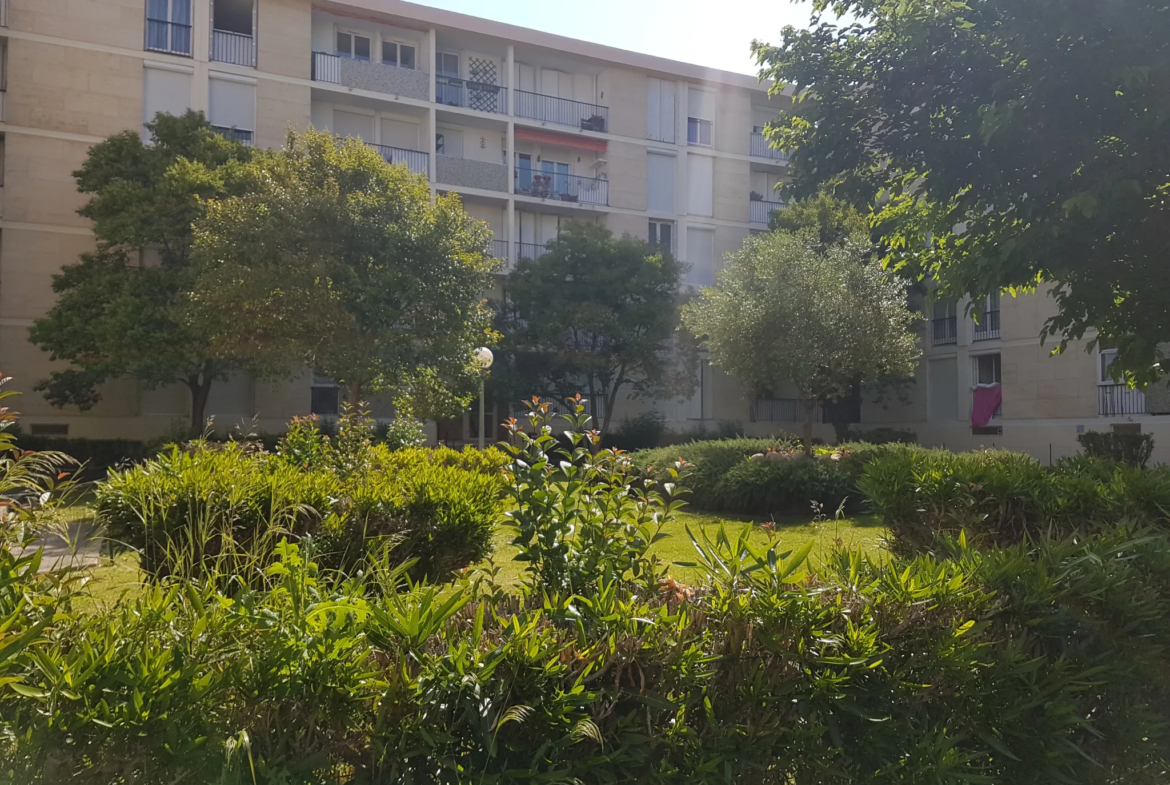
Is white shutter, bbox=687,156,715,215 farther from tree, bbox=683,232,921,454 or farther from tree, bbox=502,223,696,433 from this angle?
tree, bbox=683,232,921,454

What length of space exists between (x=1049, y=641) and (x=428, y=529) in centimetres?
424

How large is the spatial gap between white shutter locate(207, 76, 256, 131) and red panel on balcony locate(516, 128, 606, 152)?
8638mm

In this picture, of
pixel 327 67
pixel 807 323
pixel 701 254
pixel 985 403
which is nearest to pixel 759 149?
pixel 701 254

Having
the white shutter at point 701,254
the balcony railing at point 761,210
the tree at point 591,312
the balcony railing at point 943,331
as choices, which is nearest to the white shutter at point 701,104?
the balcony railing at point 761,210

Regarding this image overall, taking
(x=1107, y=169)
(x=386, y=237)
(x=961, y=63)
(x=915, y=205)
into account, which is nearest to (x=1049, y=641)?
(x=1107, y=169)

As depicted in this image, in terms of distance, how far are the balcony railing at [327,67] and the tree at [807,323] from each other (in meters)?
13.8

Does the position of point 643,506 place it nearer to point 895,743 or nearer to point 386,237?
point 895,743

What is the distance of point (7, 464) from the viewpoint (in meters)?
3.38

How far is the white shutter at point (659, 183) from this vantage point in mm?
33000

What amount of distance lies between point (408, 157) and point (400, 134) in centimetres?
148

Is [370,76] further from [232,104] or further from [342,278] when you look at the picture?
[342,278]

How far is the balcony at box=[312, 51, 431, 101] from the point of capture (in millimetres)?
27828

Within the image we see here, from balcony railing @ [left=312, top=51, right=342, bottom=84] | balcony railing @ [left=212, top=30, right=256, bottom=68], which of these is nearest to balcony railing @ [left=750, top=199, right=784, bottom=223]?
balcony railing @ [left=312, top=51, right=342, bottom=84]

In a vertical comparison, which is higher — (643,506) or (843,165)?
(843,165)
